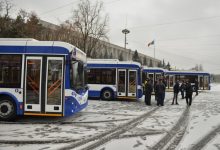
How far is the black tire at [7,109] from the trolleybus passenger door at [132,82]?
12962mm

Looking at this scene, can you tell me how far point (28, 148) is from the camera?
975 centimetres

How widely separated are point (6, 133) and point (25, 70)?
3.48 meters

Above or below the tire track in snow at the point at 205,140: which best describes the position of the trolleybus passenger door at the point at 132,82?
above

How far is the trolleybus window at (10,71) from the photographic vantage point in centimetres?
1488

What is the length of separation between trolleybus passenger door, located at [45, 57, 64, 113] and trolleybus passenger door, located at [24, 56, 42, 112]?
0.31m

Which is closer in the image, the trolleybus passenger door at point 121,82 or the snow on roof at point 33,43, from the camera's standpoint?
the snow on roof at point 33,43

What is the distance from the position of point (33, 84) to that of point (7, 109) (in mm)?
1441

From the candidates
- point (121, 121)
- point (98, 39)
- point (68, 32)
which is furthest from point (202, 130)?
point (68, 32)

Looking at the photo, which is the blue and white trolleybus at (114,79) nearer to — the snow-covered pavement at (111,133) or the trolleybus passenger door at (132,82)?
the trolleybus passenger door at (132,82)

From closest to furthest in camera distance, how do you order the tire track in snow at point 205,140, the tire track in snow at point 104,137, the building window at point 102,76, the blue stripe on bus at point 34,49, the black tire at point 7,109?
the tire track in snow at point 104,137
the tire track in snow at point 205,140
the blue stripe on bus at point 34,49
the black tire at point 7,109
the building window at point 102,76

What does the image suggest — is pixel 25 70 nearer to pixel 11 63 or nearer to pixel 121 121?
pixel 11 63

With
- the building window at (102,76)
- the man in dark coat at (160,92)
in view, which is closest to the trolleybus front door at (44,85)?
the man in dark coat at (160,92)

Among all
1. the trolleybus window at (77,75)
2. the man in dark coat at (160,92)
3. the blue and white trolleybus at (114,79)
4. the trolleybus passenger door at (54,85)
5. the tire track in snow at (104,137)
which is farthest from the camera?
the blue and white trolleybus at (114,79)

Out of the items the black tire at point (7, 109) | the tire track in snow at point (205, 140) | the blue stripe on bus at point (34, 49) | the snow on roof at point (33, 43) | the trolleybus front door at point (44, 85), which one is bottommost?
the tire track in snow at point (205, 140)
